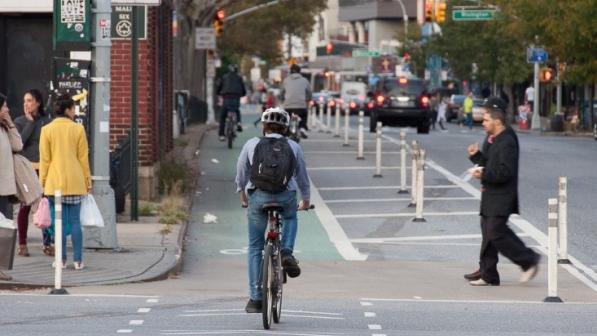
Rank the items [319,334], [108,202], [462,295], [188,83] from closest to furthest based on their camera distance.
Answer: [319,334]
[462,295]
[108,202]
[188,83]

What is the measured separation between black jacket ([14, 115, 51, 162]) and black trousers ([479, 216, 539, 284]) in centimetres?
509

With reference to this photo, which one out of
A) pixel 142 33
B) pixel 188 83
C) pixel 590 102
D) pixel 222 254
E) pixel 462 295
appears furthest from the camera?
pixel 590 102

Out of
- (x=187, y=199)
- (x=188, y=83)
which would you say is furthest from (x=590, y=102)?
(x=187, y=199)

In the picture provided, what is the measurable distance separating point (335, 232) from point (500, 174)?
19.1 ft

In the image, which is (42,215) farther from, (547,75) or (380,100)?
(547,75)

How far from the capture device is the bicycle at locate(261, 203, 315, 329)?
11406mm

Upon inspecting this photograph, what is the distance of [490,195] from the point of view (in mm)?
14922

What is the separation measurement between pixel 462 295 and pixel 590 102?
160ft

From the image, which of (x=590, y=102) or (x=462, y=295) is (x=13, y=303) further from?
(x=590, y=102)

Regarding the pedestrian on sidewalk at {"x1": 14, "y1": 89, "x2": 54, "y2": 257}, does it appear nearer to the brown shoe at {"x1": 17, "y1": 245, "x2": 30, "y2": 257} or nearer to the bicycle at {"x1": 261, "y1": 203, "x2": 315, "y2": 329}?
the brown shoe at {"x1": 17, "y1": 245, "x2": 30, "y2": 257}

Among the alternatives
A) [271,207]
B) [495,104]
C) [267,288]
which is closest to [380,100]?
[495,104]

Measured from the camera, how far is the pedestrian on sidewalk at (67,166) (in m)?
15.2

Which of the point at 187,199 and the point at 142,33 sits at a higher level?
the point at 142,33

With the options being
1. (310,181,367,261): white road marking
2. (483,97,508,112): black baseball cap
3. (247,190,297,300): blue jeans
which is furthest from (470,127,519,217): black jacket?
(247,190,297,300): blue jeans
